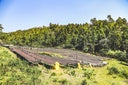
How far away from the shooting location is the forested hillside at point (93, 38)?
66363mm

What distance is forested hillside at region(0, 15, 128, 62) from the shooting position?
218 ft

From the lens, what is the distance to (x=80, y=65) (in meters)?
36.8

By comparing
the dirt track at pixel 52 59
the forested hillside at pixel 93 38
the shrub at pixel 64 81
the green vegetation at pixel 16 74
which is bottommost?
the shrub at pixel 64 81

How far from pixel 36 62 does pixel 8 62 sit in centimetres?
439

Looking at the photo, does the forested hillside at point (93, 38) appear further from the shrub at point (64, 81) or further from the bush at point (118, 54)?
the shrub at point (64, 81)

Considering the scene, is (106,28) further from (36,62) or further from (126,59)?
(36,62)

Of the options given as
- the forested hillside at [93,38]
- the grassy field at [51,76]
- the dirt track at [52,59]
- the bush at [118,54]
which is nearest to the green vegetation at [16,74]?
the grassy field at [51,76]

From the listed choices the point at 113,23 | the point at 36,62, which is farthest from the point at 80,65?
the point at 113,23

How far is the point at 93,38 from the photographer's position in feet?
234

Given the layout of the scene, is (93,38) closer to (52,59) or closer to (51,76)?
(52,59)

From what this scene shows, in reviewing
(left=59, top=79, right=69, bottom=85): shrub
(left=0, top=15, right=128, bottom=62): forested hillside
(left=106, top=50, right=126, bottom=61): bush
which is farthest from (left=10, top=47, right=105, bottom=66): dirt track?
(left=0, top=15, right=128, bottom=62): forested hillside

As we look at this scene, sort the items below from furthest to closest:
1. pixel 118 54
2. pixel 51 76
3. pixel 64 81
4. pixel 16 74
Result: 1. pixel 118 54
2. pixel 51 76
3. pixel 64 81
4. pixel 16 74

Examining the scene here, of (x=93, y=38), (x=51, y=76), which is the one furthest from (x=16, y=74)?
(x=93, y=38)

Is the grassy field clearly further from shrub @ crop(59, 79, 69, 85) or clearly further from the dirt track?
the dirt track
